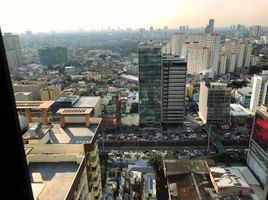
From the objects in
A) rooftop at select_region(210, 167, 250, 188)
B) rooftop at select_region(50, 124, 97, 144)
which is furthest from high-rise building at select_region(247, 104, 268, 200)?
rooftop at select_region(50, 124, 97, 144)

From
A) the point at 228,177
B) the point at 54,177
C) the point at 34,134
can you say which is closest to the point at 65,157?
the point at 54,177

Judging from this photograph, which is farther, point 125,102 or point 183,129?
point 125,102

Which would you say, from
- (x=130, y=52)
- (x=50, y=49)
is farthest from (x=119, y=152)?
(x=130, y=52)

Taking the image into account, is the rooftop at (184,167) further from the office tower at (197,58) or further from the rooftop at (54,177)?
the office tower at (197,58)

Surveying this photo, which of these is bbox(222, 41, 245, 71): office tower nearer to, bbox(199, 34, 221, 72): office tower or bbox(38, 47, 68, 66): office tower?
bbox(199, 34, 221, 72): office tower

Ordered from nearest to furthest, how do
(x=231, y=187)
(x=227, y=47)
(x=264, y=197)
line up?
(x=264, y=197), (x=231, y=187), (x=227, y=47)

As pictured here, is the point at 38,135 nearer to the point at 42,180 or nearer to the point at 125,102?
the point at 42,180
